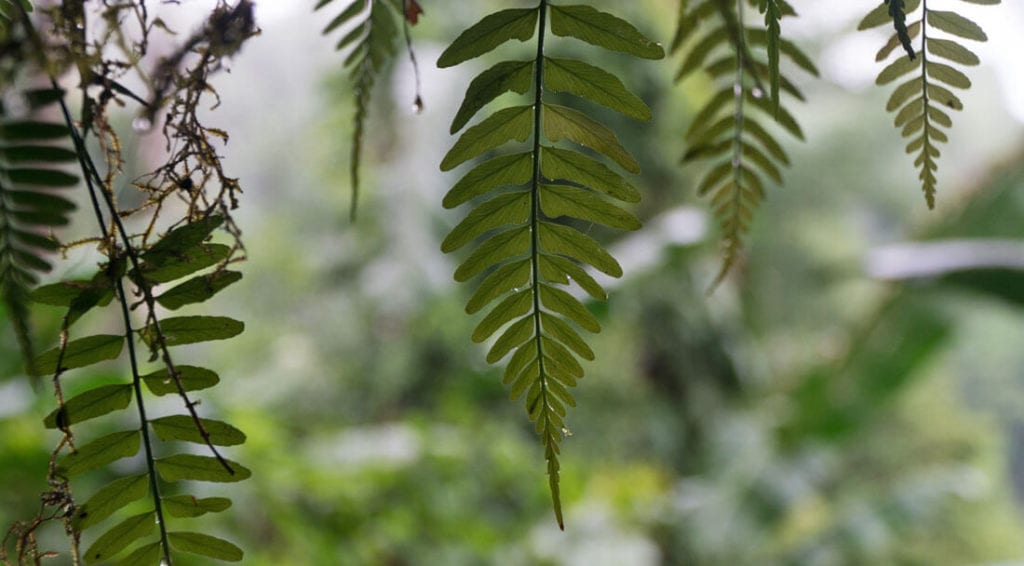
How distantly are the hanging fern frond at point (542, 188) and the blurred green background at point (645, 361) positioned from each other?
0.10 meters

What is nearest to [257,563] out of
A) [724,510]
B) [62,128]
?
[62,128]

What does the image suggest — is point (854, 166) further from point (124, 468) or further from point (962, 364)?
point (124, 468)

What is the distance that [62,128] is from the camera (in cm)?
24

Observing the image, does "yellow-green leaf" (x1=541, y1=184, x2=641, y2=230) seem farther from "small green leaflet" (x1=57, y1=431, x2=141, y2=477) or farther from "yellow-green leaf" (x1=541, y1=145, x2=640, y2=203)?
"small green leaflet" (x1=57, y1=431, x2=141, y2=477)

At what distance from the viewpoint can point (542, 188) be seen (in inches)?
9.7

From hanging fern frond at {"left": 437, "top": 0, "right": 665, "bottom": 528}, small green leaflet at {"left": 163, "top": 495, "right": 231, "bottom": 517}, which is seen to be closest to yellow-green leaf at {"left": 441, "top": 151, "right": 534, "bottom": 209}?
hanging fern frond at {"left": 437, "top": 0, "right": 665, "bottom": 528}

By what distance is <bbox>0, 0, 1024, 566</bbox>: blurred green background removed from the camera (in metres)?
1.32

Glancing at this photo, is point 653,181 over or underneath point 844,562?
over

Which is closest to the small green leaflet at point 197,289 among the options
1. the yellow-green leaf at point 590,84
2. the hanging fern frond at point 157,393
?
the hanging fern frond at point 157,393

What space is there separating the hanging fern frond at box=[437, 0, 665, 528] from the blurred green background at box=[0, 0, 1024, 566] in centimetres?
10

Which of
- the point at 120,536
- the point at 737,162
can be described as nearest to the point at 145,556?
the point at 120,536

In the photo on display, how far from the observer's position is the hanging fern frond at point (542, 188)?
8.8 inches

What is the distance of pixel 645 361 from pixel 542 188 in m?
2.73

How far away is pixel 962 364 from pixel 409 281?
261cm
